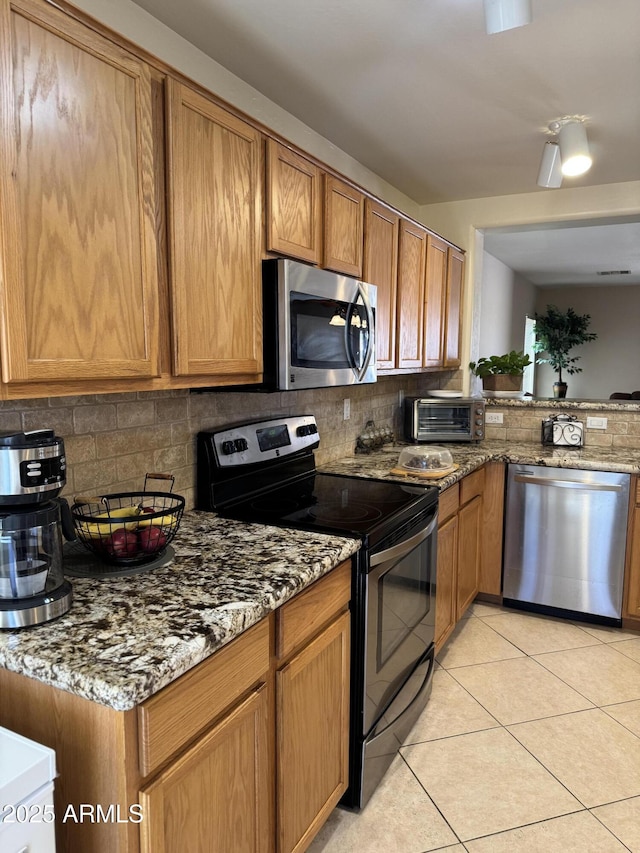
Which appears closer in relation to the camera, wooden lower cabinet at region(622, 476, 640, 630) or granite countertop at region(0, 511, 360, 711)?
granite countertop at region(0, 511, 360, 711)

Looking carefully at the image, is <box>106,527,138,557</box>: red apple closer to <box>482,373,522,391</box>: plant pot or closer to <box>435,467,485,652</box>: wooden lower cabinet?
<box>435,467,485,652</box>: wooden lower cabinet

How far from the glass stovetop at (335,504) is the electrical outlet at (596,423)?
5.71 ft

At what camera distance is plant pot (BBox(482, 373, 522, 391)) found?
12.7 ft

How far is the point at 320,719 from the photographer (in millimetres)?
1576

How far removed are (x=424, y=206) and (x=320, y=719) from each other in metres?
3.37

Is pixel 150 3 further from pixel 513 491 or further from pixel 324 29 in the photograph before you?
pixel 513 491

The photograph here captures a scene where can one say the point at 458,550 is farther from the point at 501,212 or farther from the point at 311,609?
the point at 501,212

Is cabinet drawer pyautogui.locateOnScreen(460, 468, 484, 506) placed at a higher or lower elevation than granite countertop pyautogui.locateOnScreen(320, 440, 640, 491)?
lower

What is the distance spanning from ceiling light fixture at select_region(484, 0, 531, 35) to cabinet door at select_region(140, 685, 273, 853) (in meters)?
1.81

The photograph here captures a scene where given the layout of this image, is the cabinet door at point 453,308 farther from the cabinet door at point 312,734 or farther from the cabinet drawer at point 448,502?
the cabinet door at point 312,734

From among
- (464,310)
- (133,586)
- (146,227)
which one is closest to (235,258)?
(146,227)

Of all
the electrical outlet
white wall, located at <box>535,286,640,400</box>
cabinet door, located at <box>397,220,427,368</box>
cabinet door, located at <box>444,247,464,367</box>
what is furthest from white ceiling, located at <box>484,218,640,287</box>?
the electrical outlet

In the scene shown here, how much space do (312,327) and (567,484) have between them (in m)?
1.90

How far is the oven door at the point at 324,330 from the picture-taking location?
5.96 ft
